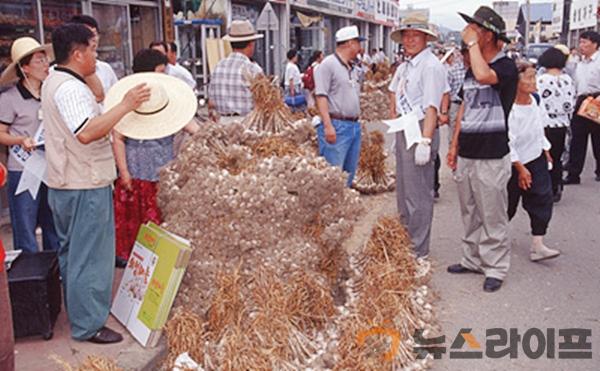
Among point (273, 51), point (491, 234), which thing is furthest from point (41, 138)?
point (273, 51)

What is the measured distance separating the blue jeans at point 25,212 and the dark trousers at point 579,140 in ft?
21.1

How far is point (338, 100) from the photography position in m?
5.78

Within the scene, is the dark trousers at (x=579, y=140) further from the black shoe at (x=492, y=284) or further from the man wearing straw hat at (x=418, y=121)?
the black shoe at (x=492, y=284)

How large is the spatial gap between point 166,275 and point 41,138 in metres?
1.52

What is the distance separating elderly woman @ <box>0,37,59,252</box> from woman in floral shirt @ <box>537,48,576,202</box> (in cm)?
543

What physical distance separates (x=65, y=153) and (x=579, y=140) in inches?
265

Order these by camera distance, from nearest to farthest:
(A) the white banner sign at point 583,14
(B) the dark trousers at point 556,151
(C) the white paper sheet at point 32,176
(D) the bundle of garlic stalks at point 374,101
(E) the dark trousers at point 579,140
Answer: (C) the white paper sheet at point 32,176 → (B) the dark trousers at point 556,151 → (E) the dark trousers at point 579,140 → (D) the bundle of garlic stalks at point 374,101 → (A) the white banner sign at point 583,14

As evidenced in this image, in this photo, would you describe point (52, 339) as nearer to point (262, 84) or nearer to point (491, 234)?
point (262, 84)

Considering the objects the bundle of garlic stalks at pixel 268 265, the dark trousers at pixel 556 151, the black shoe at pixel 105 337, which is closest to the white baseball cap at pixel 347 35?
the bundle of garlic stalks at pixel 268 265

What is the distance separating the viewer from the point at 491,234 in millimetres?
4602

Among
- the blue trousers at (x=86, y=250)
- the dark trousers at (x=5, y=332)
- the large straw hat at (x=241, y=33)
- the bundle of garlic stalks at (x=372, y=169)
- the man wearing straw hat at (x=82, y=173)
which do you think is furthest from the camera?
the bundle of garlic stalks at (x=372, y=169)

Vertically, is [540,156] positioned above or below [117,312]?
above

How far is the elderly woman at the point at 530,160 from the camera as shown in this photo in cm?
489

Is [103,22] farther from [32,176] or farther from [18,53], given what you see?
[32,176]
